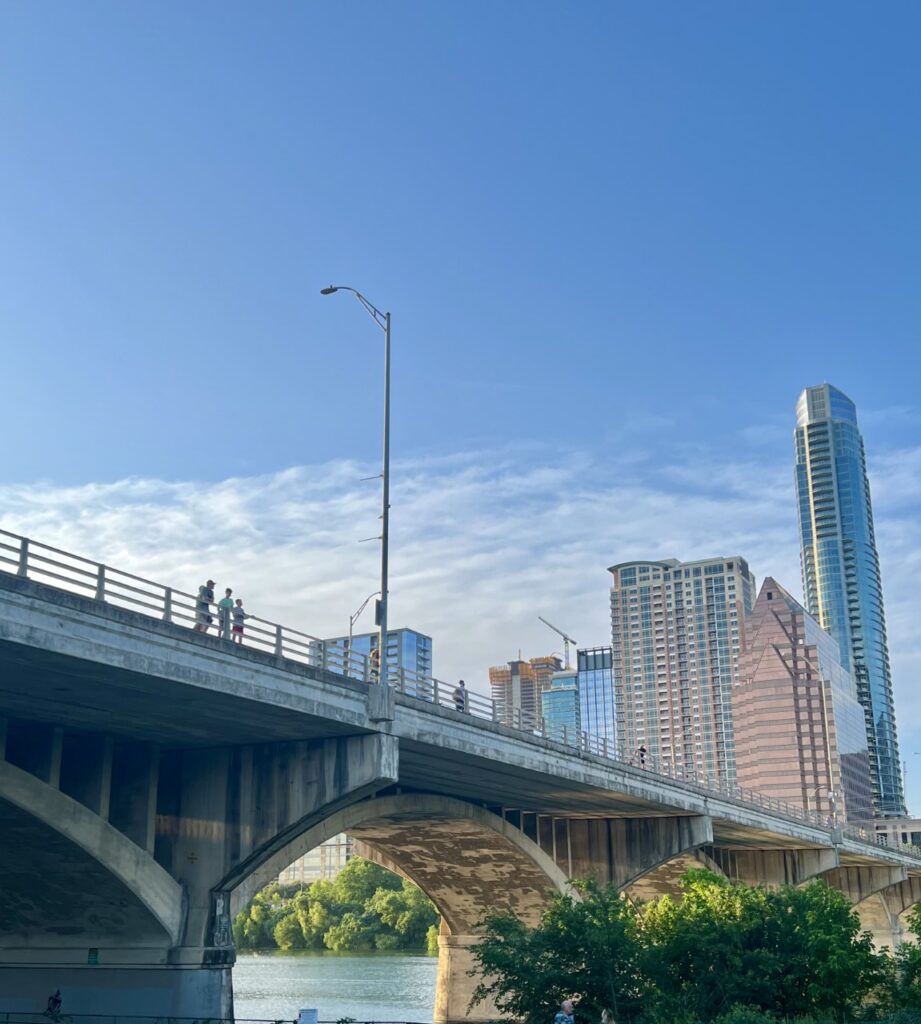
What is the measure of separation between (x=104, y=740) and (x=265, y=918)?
106 metres

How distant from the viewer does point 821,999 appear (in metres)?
31.6

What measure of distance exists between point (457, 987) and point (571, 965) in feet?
96.4

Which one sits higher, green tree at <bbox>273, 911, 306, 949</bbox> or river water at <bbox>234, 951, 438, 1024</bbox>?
green tree at <bbox>273, 911, 306, 949</bbox>

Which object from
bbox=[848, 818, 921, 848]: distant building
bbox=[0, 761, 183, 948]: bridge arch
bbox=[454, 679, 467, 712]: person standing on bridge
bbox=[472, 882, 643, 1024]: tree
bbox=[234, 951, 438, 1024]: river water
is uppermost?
bbox=[848, 818, 921, 848]: distant building

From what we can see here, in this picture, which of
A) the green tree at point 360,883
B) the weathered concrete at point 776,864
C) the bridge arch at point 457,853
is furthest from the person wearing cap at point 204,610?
the green tree at point 360,883

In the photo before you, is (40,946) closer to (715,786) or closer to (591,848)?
(591,848)

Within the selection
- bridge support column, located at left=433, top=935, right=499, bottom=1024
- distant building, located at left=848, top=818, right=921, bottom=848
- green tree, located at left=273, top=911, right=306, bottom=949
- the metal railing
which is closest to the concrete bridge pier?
the metal railing

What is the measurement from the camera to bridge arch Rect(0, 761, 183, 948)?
28.7 m

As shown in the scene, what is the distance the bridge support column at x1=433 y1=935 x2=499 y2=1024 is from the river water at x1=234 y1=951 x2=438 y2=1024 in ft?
5.49

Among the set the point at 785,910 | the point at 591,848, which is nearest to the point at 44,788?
the point at 785,910

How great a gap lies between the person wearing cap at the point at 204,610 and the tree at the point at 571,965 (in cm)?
1133

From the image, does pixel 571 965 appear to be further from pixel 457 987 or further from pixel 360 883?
pixel 360 883

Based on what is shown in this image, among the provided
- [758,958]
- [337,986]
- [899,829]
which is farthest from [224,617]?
[899,829]

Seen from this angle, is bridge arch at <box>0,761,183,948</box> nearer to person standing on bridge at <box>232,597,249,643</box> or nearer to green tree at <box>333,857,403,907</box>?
person standing on bridge at <box>232,597,249,643</box>
